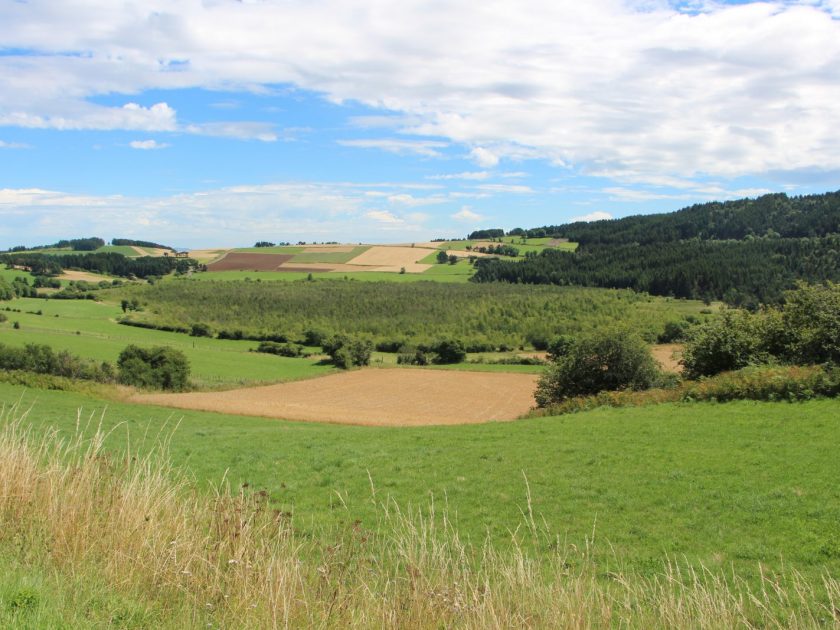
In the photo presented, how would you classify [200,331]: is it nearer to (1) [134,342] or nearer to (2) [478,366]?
(1) [134,342]

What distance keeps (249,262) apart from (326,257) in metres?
20.9

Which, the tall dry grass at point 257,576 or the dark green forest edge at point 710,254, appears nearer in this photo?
the tall dry grass at point 257,576

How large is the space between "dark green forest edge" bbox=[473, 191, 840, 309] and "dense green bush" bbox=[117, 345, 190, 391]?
279ft

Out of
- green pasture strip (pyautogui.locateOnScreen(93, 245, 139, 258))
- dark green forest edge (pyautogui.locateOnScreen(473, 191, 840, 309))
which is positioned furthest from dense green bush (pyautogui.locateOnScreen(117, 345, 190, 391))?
green pasture strip (pyautogui.locateOnScreen(93, 245, 139, 258))

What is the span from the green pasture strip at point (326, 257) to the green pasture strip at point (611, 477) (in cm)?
14455

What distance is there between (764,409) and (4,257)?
172 metres

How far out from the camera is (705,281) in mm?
123688

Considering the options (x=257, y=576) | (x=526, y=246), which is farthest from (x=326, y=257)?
(x=257, y=576)

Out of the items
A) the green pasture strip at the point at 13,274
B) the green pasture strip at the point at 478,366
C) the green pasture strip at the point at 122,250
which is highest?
the green pasture strip at the point at 122,250

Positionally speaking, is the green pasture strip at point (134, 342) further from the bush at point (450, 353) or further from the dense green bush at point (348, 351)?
the bush at point (450, 353)

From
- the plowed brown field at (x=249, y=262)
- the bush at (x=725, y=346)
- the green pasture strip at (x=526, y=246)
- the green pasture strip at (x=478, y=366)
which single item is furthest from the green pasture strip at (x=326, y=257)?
the bush at (x=725, y=346)

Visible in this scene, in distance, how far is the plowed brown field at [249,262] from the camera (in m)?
162

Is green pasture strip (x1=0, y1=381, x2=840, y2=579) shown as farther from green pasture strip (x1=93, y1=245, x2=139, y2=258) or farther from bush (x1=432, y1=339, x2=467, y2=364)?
green pasture strip (x1=93, y1=245, x2=139, y2=258)

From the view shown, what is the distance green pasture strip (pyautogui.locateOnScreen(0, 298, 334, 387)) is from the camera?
213ft
